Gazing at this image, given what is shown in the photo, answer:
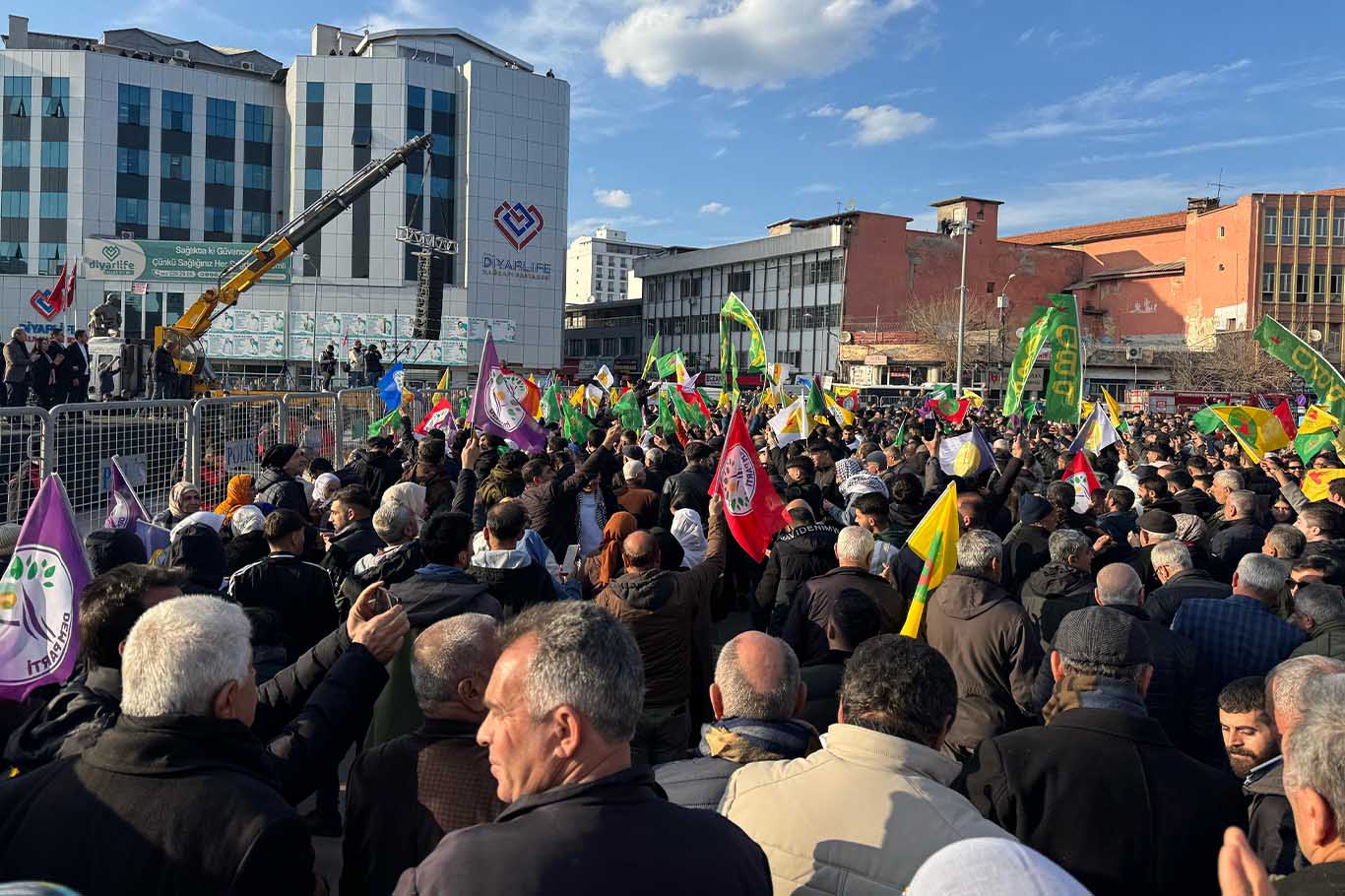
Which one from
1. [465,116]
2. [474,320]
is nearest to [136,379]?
[474,320]

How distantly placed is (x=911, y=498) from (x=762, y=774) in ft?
17.5

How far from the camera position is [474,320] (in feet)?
203

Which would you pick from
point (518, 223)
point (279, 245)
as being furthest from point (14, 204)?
point (279, 245)

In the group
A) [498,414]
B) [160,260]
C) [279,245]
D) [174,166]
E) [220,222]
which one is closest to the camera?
[498,414]

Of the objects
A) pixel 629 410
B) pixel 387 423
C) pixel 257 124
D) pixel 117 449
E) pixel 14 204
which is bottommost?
pixel 117 449

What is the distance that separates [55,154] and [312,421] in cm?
5725

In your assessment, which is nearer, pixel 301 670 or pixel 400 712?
pixel 301 670

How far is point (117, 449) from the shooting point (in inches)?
318

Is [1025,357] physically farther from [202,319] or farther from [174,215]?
[174,215]

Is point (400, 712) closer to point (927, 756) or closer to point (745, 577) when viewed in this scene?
point (927, 756)

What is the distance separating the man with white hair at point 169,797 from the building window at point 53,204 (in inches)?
2633

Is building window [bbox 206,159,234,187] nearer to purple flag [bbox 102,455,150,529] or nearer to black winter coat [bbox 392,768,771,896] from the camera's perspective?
purple flag [bbox 102,455,150,529]

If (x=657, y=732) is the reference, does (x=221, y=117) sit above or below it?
above

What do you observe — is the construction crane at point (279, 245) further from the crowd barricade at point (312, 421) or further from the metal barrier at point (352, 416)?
the crowd barricade at point (312, 421)
